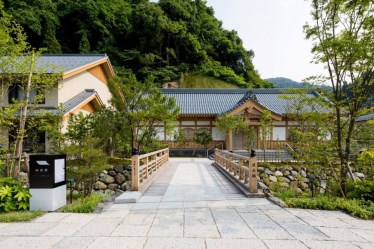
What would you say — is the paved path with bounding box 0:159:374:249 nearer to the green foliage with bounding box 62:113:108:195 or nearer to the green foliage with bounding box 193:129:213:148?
the green foliage with bounding box 62:113:108:195

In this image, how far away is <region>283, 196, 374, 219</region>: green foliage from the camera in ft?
17.9

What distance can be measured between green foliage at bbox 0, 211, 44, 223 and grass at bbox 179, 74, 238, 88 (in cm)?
3409

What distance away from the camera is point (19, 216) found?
5.16m

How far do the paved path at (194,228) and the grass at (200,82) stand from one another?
33361mm

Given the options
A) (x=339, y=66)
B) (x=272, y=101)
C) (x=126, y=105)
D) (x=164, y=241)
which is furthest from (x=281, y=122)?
(x=164, y=241)

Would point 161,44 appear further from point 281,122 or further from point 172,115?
point 172,115

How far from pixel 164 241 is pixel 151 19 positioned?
41.5 meters

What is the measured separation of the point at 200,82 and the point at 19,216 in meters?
35.7

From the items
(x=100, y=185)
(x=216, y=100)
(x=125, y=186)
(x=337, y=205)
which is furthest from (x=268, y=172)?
(x=216, y=100)

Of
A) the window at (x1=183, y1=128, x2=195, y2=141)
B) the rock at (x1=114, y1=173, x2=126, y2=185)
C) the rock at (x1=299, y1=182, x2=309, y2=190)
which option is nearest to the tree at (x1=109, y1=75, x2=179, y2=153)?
the rock at (x1=114, y1=173, x2=126, y2=185)

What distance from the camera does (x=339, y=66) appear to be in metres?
7.03

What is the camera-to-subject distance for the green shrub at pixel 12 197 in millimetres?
5629

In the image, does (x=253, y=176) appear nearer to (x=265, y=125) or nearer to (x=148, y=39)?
(x=265, y=125)

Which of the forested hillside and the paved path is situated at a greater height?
the forested hillside
